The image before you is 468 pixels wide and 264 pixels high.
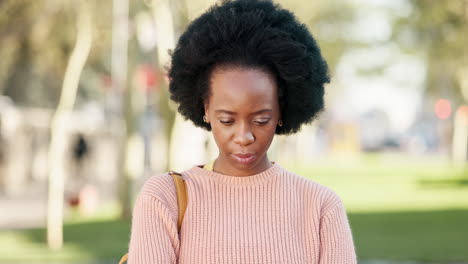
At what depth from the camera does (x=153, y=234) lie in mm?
2564

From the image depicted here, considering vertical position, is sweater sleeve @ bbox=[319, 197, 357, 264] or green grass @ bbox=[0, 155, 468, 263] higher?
sweater sleeve @ bbox=[319, 197, 357, 264]

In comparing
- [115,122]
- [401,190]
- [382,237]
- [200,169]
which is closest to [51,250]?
[382,237]

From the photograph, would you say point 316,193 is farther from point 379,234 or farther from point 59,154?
point 379,234

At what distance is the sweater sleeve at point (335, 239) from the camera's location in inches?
105

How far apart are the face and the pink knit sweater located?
0.09 meters

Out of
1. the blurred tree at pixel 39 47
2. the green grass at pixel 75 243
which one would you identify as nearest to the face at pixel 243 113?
the green grass at pixel 75 243

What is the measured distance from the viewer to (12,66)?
2916 cm

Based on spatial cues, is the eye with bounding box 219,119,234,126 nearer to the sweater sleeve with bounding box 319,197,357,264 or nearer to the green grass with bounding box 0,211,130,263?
the sweater sleeve with bounding box 319,197,357,264

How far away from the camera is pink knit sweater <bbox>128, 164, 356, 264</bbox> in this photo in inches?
102

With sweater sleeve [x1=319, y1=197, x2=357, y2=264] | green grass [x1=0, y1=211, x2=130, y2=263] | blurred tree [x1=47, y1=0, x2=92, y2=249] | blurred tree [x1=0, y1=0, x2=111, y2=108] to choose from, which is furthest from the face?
blurred tree [x1=47, y1=0, x2=92, y2=249]

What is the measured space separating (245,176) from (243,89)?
0.99ft

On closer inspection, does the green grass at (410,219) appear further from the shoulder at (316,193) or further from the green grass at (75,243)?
the shoulder at (316,193)

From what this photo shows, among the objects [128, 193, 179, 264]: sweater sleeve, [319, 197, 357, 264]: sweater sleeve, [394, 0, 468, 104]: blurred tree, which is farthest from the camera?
[394, 0, 468, 104]: blurred tree

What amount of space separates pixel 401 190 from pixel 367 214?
24.9ft
